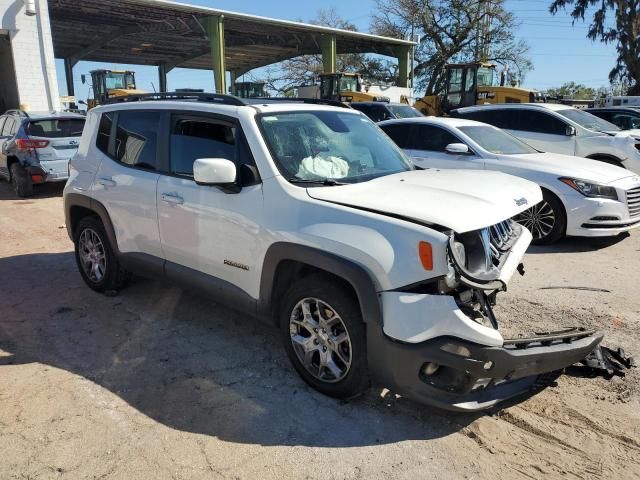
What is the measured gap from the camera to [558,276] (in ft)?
18.3

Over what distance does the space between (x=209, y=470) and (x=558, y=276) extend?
4342 mm

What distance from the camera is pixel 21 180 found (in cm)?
1062

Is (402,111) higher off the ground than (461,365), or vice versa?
(402,111)

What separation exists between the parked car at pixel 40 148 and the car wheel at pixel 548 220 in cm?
875

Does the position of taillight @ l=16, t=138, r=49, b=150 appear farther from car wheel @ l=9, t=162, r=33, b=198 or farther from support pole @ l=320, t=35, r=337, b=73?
support pole @ l=320, t=35, r=337, b=73

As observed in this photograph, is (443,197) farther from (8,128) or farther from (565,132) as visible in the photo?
(8,128)

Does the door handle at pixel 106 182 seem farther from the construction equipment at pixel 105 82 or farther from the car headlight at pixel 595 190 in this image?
the construction equipment at pixel 105 82

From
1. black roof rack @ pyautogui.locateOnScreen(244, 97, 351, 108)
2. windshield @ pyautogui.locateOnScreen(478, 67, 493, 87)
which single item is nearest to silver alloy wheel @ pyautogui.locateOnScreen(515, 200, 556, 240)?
black roof rack @ pyautogui.locateOnScreen(244, 97, 351, 108)

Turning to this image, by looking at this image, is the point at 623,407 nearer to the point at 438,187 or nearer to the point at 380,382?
the point at 380,382

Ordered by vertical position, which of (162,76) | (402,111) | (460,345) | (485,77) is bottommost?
(460,345)

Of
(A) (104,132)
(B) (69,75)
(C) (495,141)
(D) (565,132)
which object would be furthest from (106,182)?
(B) (69,75)

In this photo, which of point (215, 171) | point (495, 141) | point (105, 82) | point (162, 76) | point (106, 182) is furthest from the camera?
point (162, 76)

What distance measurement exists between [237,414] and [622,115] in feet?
46.4

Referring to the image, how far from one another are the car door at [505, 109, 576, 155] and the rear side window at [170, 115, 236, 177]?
8.18 meters
